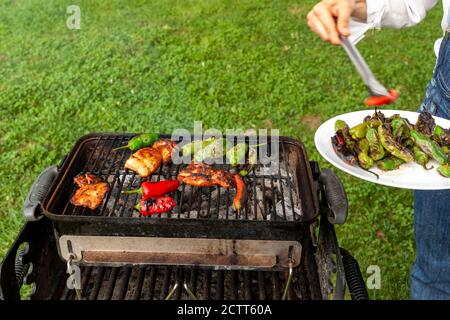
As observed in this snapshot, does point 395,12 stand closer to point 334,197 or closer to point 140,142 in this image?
point 334,197

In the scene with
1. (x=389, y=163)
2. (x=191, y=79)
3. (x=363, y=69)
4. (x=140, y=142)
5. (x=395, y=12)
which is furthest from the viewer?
(x=191, y=79)

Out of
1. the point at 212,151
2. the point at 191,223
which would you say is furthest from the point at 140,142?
the point at 191,223

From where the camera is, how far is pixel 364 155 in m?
2.79

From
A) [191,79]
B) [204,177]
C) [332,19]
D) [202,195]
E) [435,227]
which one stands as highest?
[332,19]

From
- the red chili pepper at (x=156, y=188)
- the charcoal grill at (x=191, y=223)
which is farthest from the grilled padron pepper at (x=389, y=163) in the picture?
the red chili pepper at (x=156, y=188)

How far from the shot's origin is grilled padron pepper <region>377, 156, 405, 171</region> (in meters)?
2.71

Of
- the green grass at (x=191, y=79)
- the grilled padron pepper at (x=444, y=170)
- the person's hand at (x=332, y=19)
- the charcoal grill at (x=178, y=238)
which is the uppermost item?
the person's hand at (x=332, y=19)

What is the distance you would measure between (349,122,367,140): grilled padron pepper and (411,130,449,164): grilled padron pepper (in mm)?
295

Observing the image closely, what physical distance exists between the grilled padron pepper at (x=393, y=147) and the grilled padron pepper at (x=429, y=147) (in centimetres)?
8

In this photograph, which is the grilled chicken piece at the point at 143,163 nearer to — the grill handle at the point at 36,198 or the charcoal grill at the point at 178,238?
the charcoal grill at the point at 178,238

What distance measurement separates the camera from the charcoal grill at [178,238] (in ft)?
8.02

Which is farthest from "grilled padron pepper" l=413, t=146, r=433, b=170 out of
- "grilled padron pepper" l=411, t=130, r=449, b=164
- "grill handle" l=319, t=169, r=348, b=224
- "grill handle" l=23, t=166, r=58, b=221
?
"grill handle" l=23, t=166, r=58, b=221

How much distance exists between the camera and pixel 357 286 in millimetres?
2553

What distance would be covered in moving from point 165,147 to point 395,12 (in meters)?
1.70
